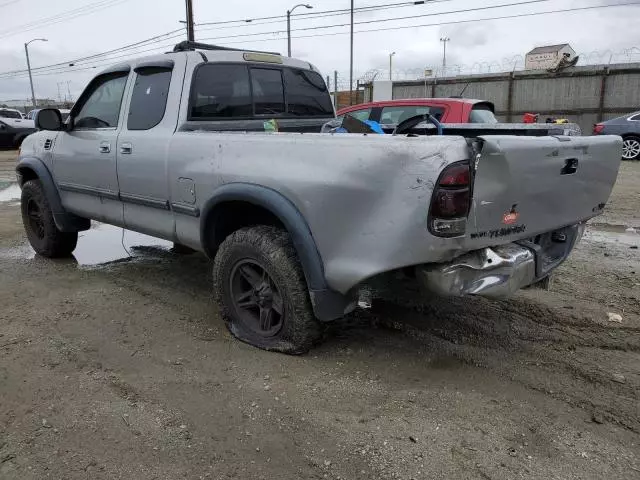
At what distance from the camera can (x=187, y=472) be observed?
96.9 inches

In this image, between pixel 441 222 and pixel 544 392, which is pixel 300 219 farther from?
pixel 544 392

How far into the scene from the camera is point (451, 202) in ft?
8.67

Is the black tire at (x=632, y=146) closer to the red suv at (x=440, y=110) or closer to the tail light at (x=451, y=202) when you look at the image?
the red suv at (x=440, y=110)

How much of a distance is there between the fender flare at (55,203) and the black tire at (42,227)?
0.14m

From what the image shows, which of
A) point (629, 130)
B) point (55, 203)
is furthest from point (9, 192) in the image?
point (629, 130)

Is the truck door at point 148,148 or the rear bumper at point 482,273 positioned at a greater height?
the truck door at point 148,148

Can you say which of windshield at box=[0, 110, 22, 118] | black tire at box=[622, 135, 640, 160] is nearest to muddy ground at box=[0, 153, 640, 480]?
black tire at box=[622, 135, 640, 160]

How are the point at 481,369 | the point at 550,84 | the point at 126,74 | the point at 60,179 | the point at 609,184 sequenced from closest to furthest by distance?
1. the point at 481,369
2. the point at 609,184
3. the point at 126,74
4. the point at 60,179
5. the point at 550,84

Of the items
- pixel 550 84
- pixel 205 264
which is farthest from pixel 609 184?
pixel 550 84

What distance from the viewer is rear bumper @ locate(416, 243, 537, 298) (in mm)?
2863

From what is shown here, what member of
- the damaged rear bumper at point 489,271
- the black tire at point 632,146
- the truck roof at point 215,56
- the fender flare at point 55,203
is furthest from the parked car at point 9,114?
the damaged rear bumper at point 489,271

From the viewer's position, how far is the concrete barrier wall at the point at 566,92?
22.2 meters

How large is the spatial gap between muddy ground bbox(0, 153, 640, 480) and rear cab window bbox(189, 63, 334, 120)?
1.59 meters

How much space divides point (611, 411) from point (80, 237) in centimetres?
636
